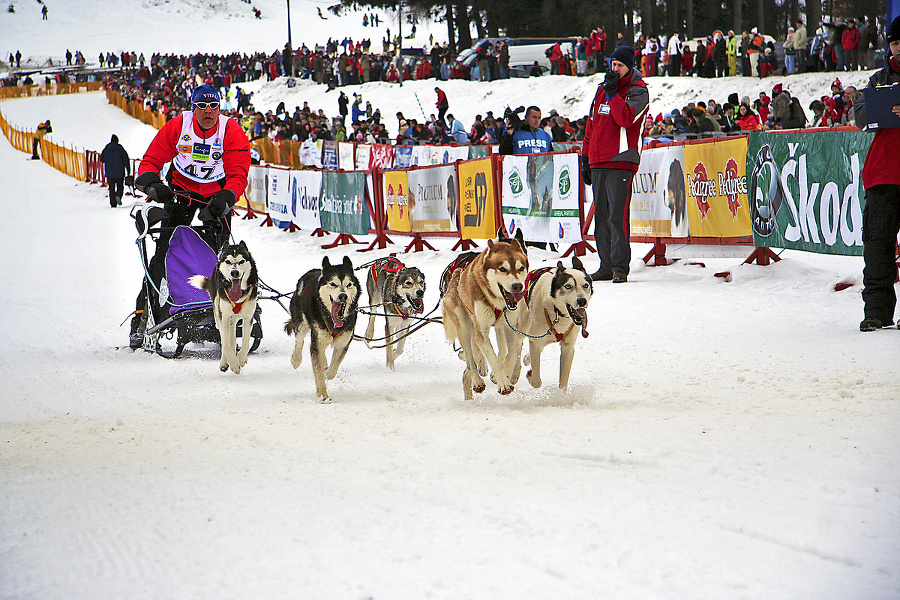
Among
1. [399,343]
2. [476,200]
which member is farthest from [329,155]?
[399,343]

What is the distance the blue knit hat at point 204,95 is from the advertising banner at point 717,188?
4628 mm

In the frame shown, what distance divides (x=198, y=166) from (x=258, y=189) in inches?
439

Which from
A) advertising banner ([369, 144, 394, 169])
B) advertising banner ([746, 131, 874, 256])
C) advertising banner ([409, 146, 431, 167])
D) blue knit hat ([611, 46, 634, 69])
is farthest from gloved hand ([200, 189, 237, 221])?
advertising banner ([369, 144, 394, 169])

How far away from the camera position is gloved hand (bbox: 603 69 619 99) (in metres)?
7.15

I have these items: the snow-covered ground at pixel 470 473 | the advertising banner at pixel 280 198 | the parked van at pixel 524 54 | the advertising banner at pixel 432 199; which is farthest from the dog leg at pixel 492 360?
the parked van at pixel 524 54

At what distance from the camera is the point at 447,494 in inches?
99.0

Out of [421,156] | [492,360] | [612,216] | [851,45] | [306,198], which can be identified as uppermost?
[851,45]

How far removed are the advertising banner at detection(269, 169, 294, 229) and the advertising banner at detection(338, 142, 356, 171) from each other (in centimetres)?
396

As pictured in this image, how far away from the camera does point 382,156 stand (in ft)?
60.7

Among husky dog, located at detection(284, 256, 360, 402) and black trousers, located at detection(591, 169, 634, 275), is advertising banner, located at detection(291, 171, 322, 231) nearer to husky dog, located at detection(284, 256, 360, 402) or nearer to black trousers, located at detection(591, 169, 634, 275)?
black trousers, located at detection(591, 169, 634, 275)

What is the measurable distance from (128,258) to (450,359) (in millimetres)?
7863

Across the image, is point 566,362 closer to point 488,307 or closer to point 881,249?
point 488,307

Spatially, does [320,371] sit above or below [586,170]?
below

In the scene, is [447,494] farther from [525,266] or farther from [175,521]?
[525,266]
